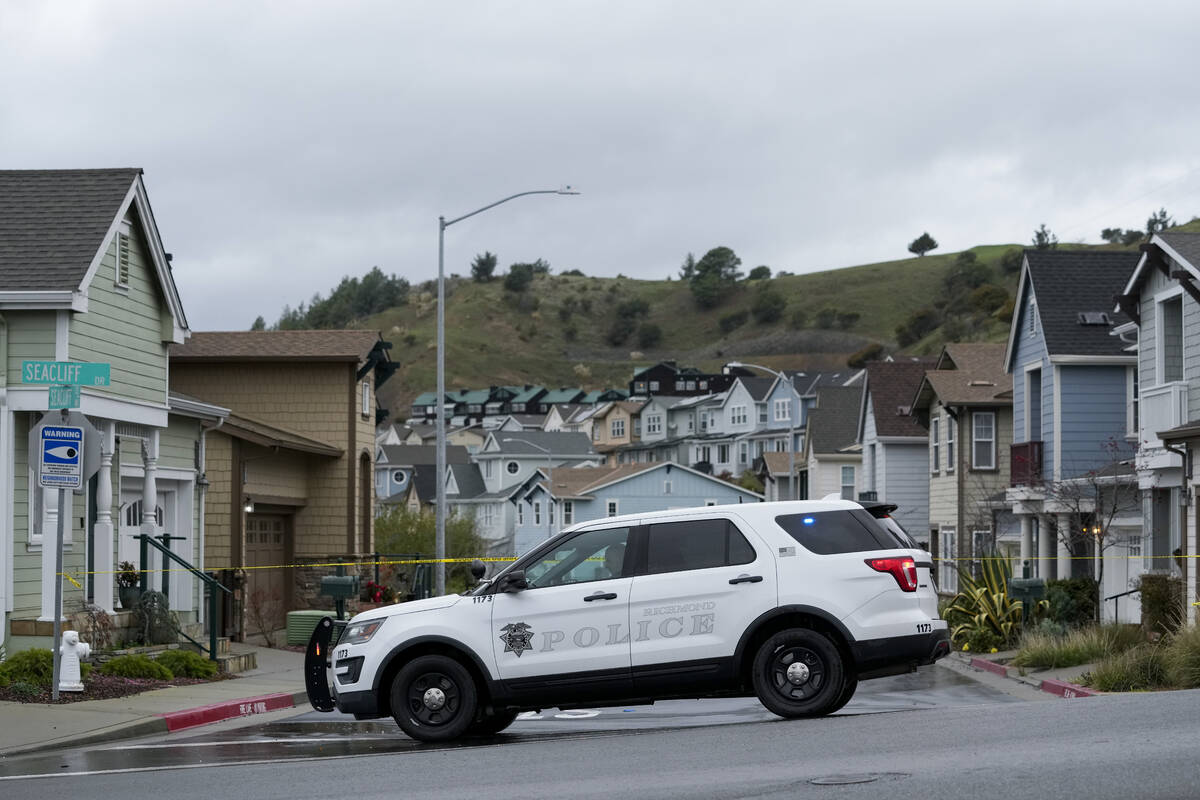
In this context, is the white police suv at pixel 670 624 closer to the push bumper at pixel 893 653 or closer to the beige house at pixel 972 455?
the push bumper at pixel 893 653

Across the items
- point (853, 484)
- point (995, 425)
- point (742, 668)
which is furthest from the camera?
point (853, 484)

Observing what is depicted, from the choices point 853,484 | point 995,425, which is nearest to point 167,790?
point 995,425

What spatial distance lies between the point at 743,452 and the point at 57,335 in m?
85.2

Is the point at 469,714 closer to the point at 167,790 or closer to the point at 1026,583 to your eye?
the point at 167,790

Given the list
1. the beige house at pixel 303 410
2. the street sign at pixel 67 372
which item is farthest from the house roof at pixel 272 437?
the street sign at pixel 67 372

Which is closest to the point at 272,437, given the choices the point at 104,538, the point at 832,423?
the point at 104,538

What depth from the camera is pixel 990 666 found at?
79.2ft

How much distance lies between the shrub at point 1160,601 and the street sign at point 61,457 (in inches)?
618

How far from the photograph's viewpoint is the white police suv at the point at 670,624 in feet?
42.3

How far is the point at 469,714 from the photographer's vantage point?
13.2 m

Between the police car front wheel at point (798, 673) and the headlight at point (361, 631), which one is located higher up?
the headlight at point (361, 631)

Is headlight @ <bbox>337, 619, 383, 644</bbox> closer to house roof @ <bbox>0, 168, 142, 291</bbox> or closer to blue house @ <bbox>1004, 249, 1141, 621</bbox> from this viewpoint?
house roof @ <bbox>0, 168, 142, 291</bbox>

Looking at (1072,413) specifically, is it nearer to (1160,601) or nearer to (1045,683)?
(1160,601)

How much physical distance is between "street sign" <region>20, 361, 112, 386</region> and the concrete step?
223 inches
